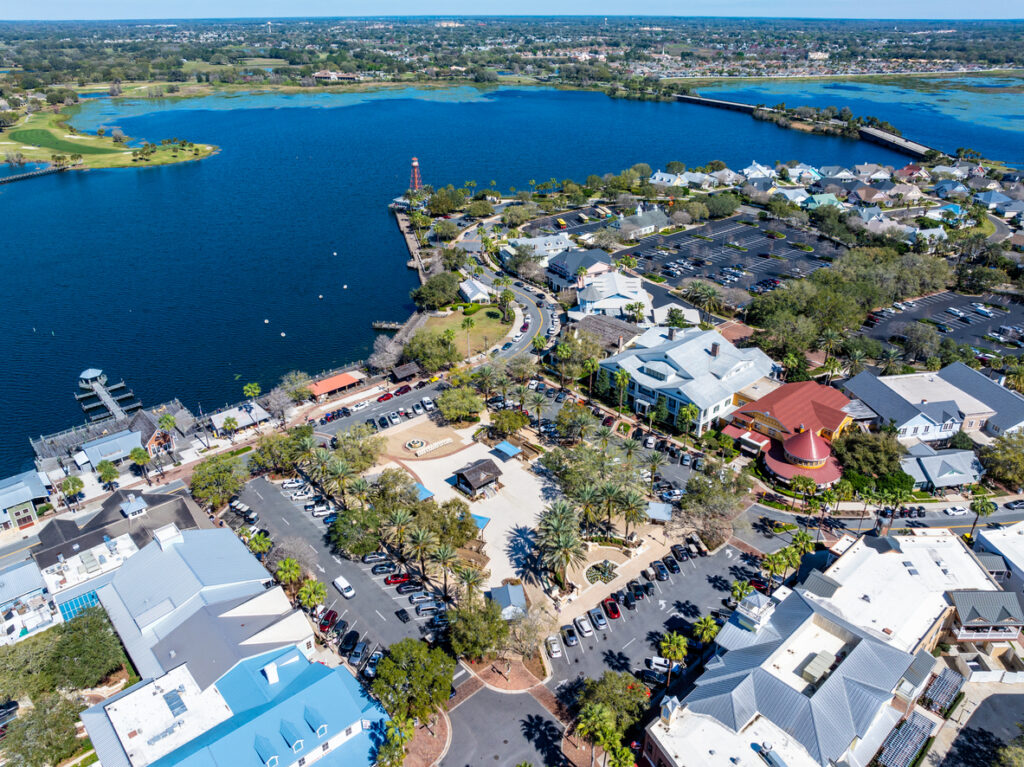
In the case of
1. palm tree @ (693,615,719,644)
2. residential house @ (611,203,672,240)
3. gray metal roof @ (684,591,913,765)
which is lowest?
palm tree @ (693,615,719,644)

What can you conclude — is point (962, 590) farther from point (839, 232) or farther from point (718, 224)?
point (718, 224)

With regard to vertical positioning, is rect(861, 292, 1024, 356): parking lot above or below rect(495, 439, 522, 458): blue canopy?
above

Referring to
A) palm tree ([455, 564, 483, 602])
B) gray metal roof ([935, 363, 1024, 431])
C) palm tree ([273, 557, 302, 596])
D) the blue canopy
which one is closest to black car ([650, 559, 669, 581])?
palm tree ([455, 564, 483, 602])

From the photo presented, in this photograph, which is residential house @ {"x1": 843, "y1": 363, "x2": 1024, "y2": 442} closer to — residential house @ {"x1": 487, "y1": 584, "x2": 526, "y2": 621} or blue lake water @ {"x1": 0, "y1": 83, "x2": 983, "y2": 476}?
residential house @ {"x1": 487, "y1": 584, "x2": 526, "y2": 621}

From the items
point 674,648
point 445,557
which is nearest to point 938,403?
point 674,648

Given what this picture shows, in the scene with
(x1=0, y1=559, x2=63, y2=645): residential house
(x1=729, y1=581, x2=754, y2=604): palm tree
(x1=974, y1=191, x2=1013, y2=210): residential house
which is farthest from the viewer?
(x1=974, y1=191, x2=1013, y2=210): residential house

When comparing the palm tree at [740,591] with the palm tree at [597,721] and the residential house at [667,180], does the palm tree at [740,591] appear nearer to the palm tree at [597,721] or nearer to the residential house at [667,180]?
the palm tree at [597,721]

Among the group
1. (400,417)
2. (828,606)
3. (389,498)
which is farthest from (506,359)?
(828,606)
